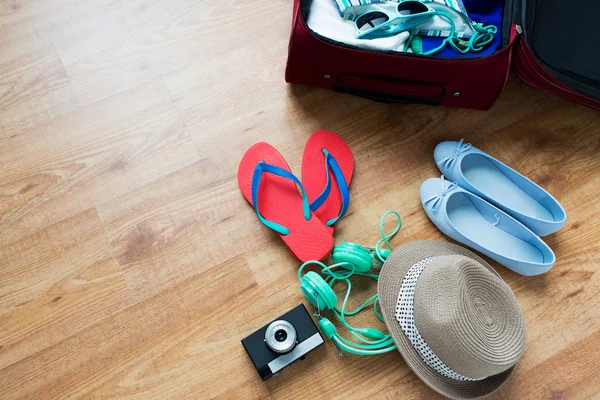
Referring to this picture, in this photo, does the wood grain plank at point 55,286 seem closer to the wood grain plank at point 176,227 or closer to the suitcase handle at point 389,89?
the wood grain plank at point 176,227

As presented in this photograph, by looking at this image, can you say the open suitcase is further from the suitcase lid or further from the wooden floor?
the wooden floor

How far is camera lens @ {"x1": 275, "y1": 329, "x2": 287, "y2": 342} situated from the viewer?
1.00 metres

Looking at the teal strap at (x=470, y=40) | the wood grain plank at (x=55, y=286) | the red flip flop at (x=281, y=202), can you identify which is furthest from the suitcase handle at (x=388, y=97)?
the wood grain plank at (x=55, y=286)

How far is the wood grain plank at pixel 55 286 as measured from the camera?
1.02 meters

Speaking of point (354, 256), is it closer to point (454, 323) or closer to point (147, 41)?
point (454, 323)

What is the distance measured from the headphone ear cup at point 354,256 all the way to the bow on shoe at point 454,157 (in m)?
0.28

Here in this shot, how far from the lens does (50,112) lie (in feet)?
3.85

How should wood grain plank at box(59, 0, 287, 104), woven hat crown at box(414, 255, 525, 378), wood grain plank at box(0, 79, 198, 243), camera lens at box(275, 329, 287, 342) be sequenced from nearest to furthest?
woven hat crown at box(414, 255, 525, 378) < camera lens at box(275, 329, 287, 342) < wood grain plank at box(0, 79, 198, 243) < wood grain plank at box(59, 0, 287, 104)

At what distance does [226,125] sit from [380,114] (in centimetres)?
36

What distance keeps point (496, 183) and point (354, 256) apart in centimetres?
40

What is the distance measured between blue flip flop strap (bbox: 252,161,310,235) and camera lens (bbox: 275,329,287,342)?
0.20 metres

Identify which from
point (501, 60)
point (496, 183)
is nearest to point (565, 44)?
point (501, 60)

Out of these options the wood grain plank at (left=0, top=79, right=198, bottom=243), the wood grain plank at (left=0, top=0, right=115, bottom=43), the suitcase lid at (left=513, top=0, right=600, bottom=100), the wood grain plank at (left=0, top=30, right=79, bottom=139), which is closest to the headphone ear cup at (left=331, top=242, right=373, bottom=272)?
the wood grain plank at (left=0, top=79, right=198, bottom=243)

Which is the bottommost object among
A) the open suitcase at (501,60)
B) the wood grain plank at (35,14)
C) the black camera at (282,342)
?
the black camera at (282,342)
